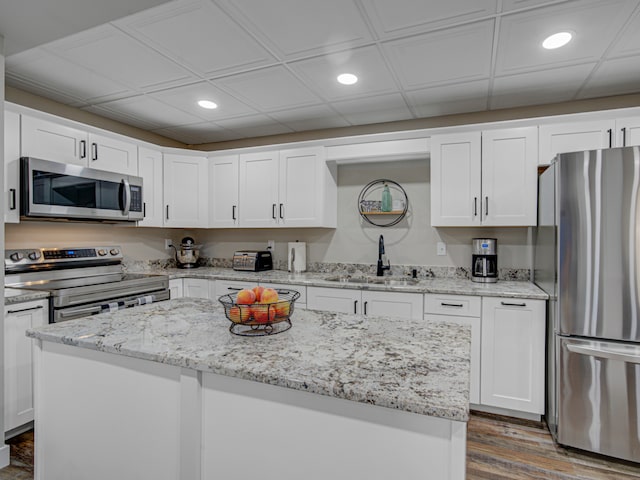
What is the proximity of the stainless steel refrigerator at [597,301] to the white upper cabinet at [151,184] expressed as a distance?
344 centimetres

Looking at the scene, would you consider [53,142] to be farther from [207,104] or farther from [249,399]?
[249,399]

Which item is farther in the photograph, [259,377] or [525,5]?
[525,5]

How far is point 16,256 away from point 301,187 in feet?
7.76

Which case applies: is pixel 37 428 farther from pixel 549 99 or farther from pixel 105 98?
pixel 549 99

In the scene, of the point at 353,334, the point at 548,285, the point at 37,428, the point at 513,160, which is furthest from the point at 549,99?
the point at 37,428

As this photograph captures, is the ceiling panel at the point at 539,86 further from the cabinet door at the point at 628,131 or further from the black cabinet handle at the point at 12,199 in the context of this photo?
the black cabinet handle at the point at 12,199

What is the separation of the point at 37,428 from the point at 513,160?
3.32m

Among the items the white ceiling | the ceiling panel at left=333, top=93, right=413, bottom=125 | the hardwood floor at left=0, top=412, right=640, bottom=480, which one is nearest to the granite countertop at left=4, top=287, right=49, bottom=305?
the hardwood floor at left=0, top=412, right=640, bottom=480

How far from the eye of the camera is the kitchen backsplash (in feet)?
10.4

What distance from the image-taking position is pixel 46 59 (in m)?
2.37

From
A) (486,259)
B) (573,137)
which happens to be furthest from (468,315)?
(573,137)

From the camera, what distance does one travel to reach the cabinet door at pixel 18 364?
2186 mm

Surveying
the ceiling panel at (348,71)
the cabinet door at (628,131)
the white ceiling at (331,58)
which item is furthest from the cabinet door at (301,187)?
the cabinet door at (628,131)

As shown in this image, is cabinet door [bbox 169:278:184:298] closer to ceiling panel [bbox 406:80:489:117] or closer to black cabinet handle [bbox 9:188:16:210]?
black cabinet handle [bbox 9:188:16:210]
